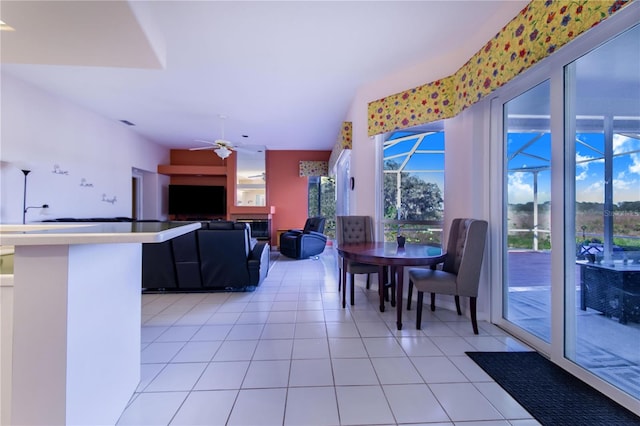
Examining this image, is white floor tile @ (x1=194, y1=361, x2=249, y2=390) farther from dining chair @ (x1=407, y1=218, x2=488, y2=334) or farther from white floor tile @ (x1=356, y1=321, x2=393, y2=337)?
dining chair @ (x1=407, y1=218, x2=488, y2=334)

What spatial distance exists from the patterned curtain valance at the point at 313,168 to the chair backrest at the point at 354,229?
4.16 meters

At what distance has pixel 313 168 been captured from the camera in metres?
7.50

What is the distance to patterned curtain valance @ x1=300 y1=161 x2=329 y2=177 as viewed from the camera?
7.50m

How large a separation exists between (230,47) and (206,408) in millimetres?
3180

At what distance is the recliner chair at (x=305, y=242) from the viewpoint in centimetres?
569

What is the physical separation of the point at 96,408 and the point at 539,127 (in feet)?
11.3

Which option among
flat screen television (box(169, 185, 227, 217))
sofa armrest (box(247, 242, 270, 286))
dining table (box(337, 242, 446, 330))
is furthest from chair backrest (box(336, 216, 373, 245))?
flat screen television (box(169, 185, 227, 217))

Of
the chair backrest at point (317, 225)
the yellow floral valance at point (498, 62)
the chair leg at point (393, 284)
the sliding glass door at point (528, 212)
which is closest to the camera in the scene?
the yellow floral valance at point (498, 62)

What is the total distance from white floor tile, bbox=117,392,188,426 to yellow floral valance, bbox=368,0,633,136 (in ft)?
10.4

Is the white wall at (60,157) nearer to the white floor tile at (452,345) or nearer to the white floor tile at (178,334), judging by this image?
the white floor tile at (178,334)

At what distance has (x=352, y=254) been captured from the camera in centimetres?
267

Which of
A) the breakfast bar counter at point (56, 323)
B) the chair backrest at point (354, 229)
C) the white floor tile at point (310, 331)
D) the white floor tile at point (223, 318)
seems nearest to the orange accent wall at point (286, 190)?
the chair backrest at point (354, 229)

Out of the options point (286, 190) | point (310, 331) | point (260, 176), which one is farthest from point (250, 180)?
point (310, 331)

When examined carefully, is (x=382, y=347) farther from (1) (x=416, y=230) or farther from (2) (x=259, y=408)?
(1) (x=416, y=230)
